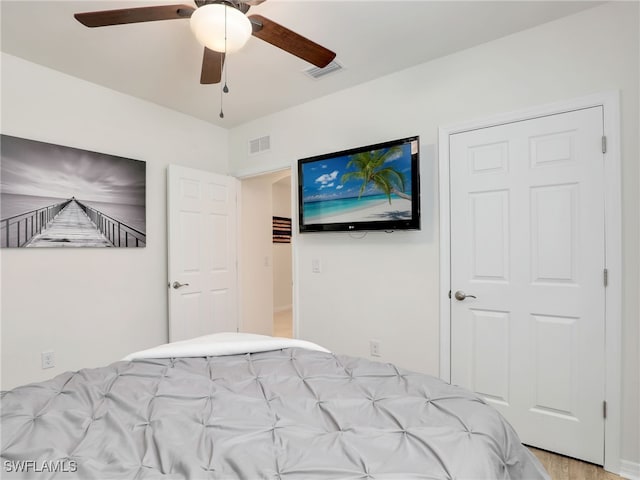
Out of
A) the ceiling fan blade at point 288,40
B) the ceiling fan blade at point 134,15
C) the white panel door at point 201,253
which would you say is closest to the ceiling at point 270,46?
the ceiling fan blade at point 288,40

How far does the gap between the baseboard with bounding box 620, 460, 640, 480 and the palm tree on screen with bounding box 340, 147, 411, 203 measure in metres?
1.93

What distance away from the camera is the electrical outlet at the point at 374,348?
2.87 metres

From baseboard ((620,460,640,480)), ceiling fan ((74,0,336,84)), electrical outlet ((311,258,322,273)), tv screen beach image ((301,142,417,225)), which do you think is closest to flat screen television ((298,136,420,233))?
tv screen beach image ((301,142,417,225))

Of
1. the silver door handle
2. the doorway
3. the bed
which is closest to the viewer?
the bed

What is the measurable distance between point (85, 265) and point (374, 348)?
2.42 m

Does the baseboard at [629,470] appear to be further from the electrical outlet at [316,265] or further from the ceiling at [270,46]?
the ceiling at [270,46]

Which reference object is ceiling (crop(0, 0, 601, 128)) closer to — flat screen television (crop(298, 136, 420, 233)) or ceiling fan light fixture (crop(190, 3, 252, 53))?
ceiling fan light fixture (crop(190, 3, 252, 53))

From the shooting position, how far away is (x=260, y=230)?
4375 millimetres

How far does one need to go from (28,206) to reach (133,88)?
1.25 meters

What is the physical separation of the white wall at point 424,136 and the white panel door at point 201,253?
0.57 m

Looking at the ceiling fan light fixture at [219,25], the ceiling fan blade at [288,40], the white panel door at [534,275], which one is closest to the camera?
the ceiling fan light fixture at [219,25]

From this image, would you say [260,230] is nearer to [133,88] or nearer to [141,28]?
[133,88]

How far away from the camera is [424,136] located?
105 inches

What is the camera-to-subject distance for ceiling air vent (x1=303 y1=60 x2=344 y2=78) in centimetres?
268
